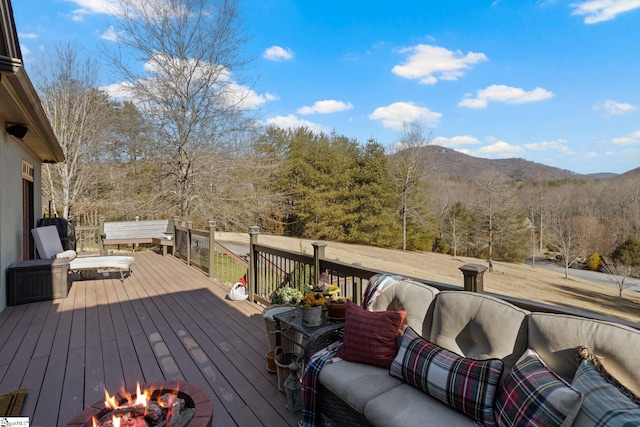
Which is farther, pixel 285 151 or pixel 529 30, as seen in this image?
pixel 285 151

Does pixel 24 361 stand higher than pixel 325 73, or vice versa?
pixel 325 73

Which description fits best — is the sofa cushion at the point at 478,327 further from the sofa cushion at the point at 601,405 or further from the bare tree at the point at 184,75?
the bare tree at the point at 184,75

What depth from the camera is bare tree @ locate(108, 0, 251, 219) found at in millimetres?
9898

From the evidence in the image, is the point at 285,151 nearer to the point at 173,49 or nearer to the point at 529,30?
the point at 173,49

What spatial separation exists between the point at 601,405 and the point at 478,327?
598 mm

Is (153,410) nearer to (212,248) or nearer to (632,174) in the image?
(212,248)

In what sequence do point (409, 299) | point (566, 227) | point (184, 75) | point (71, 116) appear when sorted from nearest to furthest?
point (409, 299), point (184, 75), point (71, 116), point (566, 227)

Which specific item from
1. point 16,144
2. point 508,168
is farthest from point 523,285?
point 508,168

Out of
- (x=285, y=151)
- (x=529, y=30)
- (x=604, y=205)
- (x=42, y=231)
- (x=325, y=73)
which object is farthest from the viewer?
(x=604, y=205)

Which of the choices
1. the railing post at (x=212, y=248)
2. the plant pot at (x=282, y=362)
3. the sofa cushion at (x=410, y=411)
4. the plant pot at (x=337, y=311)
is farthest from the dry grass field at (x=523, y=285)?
the sofa cushion at (x=410, y=411)

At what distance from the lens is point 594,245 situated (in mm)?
24266

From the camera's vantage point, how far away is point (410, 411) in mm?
1504

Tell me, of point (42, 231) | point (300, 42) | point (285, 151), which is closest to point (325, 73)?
point (300, 42)

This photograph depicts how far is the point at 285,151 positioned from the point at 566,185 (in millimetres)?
29489
